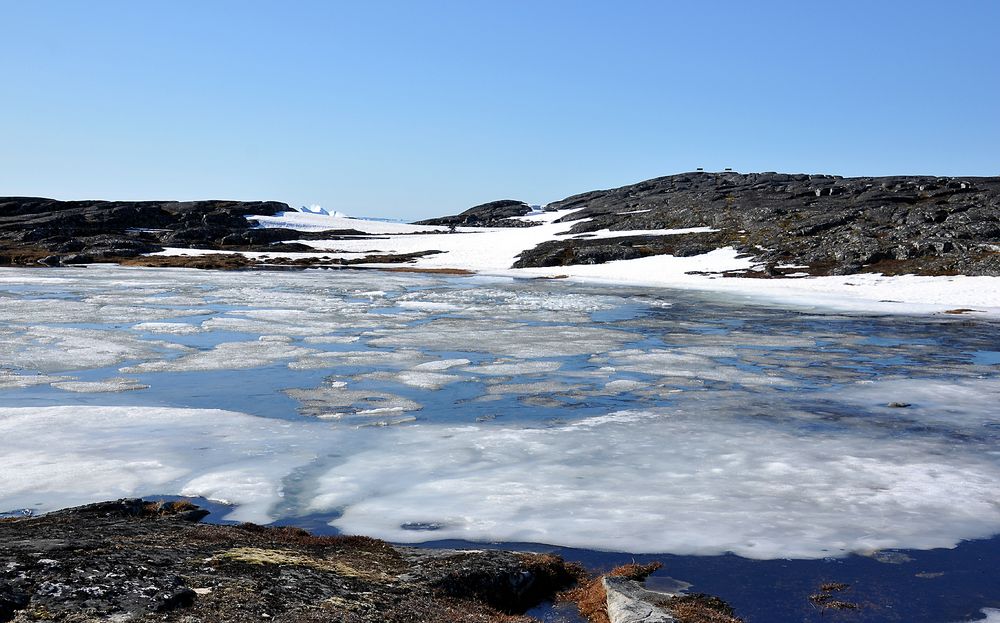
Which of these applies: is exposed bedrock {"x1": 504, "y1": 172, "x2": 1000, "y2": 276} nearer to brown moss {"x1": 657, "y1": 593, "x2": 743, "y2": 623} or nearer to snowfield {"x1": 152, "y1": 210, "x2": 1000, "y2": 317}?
snowfield {"x1": 152, "y1": 210, "x2": 1000, "y2": 317}

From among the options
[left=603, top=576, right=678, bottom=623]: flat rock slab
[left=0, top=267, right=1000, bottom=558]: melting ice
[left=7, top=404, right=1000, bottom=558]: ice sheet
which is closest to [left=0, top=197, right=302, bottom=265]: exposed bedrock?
[left=0, top=267, right=1000, bottom=558]: melting ice

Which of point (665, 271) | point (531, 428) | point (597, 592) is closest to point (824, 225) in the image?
point (665, 271)

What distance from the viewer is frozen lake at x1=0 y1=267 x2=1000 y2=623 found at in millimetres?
9766

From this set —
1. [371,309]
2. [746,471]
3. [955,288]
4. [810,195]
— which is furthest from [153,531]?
[810,195]

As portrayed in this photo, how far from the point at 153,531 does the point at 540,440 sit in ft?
22.8

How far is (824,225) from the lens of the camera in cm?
7412

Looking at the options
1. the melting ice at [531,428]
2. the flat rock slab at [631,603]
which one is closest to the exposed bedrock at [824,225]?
the melting ice at [531,428]

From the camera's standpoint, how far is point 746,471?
38.2ft

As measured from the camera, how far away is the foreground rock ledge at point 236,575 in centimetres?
565

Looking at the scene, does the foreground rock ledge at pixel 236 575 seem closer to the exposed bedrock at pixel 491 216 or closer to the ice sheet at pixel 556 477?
the ice sheet at pixel 556 477

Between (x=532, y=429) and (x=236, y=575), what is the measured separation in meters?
8.18

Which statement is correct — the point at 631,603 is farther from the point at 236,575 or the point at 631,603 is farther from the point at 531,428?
the point at 531,428

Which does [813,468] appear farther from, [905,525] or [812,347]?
[812,347]

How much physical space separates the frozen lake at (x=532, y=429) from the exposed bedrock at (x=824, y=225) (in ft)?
96.7
